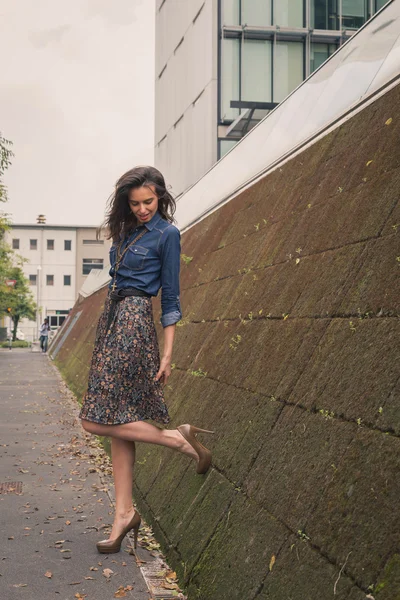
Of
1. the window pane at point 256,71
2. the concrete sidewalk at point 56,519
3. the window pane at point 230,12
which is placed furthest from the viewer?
the window pane at point 230,12

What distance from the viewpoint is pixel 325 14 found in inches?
931

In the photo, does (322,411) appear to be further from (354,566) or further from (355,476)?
(354,566)

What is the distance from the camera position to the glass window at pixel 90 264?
9044 centimetres

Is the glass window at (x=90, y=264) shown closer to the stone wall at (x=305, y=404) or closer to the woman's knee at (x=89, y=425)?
the stone wall at (x=305, y=404)

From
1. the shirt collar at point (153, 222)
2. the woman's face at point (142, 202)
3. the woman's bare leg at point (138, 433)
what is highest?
the woman's face at point (142, 202)

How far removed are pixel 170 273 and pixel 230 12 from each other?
65.6 feet

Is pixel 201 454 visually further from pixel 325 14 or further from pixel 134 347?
pixel 325 14

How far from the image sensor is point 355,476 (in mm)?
3092

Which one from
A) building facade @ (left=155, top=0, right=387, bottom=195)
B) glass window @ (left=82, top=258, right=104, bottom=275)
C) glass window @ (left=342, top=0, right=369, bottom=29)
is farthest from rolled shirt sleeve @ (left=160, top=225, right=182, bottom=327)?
glass window @ (left=82, top=258, right=104, bottom=275)

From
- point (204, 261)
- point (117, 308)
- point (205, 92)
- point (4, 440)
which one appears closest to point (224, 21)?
point (205, 92)

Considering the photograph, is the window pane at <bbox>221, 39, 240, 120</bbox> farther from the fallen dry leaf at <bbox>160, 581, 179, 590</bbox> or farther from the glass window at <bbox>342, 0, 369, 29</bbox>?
the fallen dry leaf at <bbox>160, 581, 179, 590</bbox>

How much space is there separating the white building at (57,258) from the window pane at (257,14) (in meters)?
67.9

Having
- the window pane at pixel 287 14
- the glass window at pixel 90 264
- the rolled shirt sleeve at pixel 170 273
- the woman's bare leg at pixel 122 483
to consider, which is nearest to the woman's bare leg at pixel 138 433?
the woman's bare leg at pixel 122 483

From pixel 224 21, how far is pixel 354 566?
22041mm
